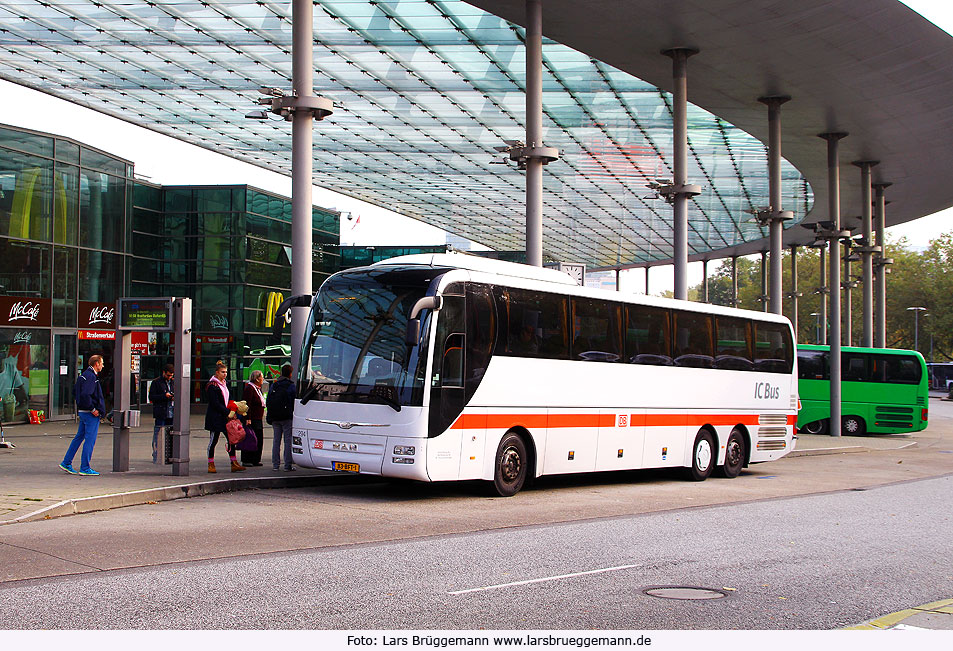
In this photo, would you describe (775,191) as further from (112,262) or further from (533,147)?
(112,262)

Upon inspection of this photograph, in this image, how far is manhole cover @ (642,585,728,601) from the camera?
7750 mm

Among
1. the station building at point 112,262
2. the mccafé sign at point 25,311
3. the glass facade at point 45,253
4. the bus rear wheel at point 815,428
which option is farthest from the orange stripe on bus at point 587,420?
the mccafé sign at point 25,311

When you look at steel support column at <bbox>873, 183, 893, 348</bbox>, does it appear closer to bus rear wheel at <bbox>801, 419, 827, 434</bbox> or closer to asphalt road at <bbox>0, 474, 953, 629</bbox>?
bus rear wheel at <bbox>801, 419, 827, 434</bbox>

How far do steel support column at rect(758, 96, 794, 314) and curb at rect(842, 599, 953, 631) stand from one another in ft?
85.7

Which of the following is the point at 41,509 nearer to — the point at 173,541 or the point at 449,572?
the point at 173,541

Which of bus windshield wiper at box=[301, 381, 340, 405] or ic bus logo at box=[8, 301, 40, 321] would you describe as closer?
bus windshield wiper at box=[301, 381, 340, 405]

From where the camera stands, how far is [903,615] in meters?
7.24

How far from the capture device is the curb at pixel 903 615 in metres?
6.78

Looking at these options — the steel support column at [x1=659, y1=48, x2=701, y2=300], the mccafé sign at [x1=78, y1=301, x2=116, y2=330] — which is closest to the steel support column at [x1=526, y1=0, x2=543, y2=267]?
the steel support column at [x1=659, y1=48, x2=701, y2=300]

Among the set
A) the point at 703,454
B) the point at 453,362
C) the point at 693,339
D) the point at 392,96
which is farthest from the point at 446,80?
the point at 453,362

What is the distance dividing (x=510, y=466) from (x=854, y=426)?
2697 cm
